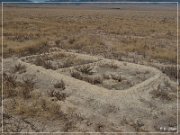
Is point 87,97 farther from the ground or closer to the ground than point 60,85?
closer to the ground

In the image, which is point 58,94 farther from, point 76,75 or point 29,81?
point 76,75

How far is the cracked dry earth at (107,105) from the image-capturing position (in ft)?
28.4

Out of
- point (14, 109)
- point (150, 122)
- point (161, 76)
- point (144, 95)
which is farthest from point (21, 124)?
point (161, 76)

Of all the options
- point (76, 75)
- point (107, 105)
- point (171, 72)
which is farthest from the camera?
point (171, 72)

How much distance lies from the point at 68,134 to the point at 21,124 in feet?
4.22

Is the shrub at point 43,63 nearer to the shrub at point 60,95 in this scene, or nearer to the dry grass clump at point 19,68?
the dry grass clump at point 19,68

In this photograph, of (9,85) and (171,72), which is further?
(171,72)

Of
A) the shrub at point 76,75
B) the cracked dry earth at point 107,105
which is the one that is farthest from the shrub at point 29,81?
the shrub at point 76,75

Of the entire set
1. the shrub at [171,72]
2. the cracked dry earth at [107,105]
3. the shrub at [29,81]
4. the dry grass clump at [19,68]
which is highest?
the dry grass clump at [19,68]

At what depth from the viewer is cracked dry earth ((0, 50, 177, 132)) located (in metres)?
8.66

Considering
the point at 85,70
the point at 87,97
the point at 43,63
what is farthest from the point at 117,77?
the point at 43,63

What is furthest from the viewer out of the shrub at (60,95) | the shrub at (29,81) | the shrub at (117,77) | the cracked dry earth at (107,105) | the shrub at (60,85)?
the shrub at (117,77)

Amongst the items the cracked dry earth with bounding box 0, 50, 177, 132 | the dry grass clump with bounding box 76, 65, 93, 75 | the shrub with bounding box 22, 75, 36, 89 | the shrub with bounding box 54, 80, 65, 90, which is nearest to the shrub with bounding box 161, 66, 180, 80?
the cracked dry earth with bounding box 0, 50, 177, 132

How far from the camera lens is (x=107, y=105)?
991cm
